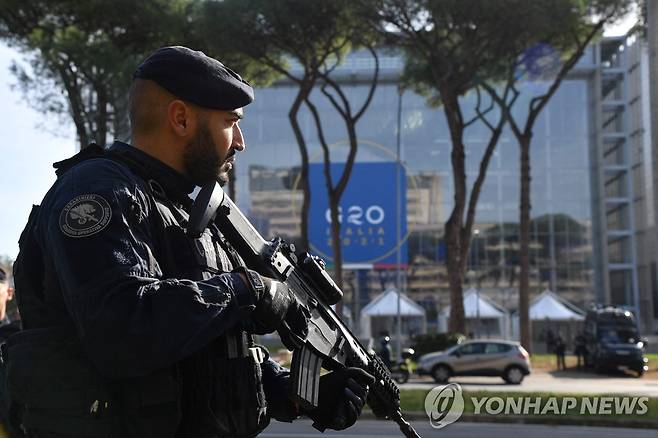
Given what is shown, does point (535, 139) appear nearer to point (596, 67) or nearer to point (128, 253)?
point (596, 67)

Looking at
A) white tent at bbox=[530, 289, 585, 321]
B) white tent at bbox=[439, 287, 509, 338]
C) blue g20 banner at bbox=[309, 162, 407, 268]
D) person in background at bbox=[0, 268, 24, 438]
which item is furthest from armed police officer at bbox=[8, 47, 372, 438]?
blue g20 banner at bbox=[309, 162, 407, 268]

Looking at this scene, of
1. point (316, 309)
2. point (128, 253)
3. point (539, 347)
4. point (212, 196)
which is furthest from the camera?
point (539, 347)

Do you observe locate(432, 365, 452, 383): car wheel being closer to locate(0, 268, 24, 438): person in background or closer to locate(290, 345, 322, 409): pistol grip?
locate(0, 268, 24, 438): person in background

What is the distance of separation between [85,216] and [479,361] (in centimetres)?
2085

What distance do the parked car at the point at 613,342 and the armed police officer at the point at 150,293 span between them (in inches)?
1017

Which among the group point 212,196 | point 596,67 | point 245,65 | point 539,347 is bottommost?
point 539,347

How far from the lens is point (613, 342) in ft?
89.9

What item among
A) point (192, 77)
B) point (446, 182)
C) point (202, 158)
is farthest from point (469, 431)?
point (446, 182)

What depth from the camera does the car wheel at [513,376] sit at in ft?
70.1

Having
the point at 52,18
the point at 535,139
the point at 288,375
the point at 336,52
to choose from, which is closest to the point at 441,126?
the point at 535,139

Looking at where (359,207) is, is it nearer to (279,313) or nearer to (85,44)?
(85,44)

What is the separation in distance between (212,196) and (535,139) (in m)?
51.7

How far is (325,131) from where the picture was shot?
52.6 metres

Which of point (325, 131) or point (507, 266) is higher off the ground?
point (325, 131)
